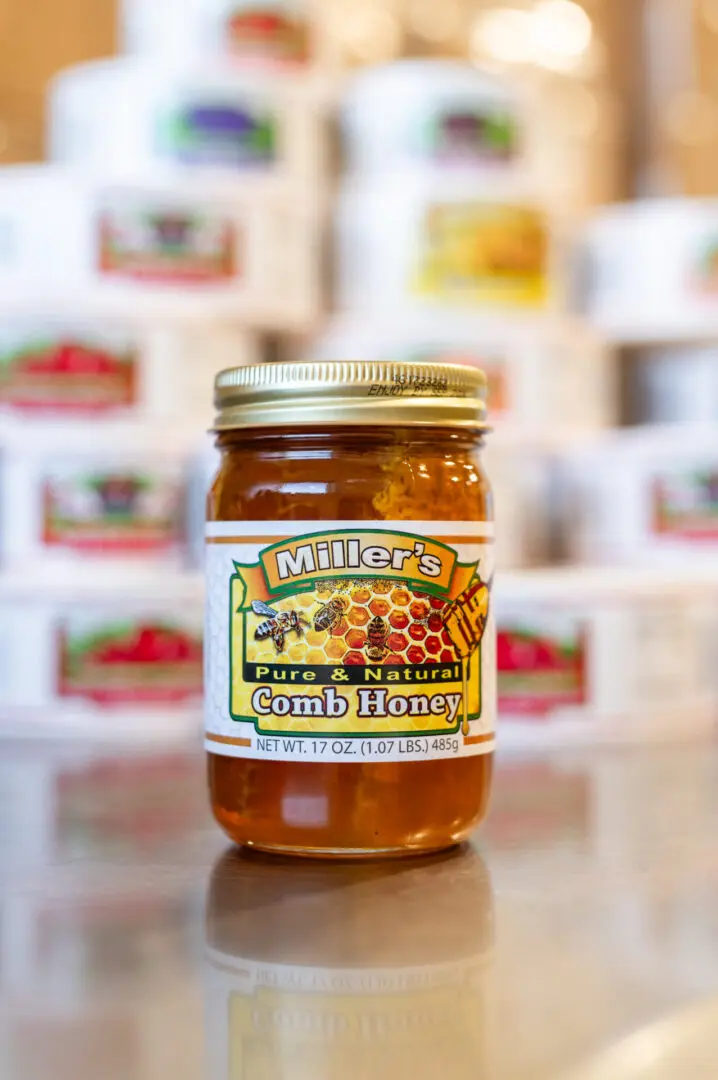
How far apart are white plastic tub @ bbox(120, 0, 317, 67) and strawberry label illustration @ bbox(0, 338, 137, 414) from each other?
1.25 ft

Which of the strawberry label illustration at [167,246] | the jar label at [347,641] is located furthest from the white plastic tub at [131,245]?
the jar label at [347,641]

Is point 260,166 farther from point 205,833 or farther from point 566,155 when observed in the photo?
point 205,833

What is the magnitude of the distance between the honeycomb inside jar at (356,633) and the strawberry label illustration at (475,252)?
701mm

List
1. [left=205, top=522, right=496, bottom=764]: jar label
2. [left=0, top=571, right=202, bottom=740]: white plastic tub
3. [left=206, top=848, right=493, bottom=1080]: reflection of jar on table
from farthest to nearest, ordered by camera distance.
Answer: [left=0, top=571, right=202, bottom=740]: white plastic tub < [left=205, top=522, right=496, bottom=764]: jar label < [left=206, top=848, right=493, bottom=1080]: reflection of jar on table

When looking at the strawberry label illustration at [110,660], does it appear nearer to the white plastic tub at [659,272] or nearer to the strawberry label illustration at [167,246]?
the strawberry label illustration at [167,246]

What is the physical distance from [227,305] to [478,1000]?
91 cm

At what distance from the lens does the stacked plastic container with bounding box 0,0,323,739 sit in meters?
1.15

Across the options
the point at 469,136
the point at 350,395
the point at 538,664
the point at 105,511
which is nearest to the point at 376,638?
the point at 350,395

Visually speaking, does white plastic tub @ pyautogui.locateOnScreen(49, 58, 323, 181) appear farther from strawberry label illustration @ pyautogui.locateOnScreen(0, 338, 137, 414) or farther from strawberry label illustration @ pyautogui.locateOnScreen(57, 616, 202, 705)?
strawberry label illustration @ pyautogui.locateOnScreen(57, 616, 202, 705)

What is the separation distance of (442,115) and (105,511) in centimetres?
56

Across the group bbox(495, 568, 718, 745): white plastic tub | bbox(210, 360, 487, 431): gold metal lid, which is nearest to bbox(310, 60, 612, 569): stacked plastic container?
bbox(495, 568, 718, 745): white plastic tub

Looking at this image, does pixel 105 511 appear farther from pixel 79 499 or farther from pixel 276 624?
pixel 276 624

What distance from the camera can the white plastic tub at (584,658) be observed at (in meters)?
1.14

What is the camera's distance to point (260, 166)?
4.44 feet
